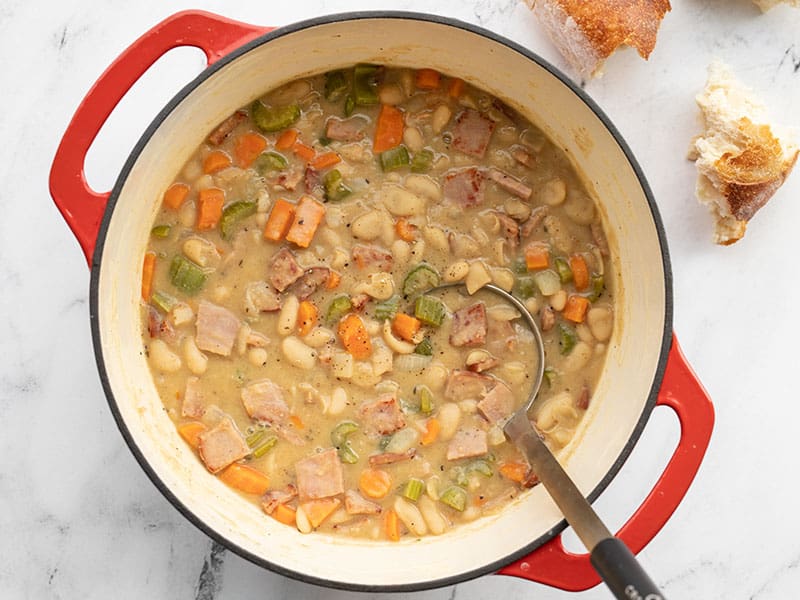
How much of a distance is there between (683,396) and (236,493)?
122 cm

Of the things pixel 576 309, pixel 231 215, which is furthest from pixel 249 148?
pixel 576 309

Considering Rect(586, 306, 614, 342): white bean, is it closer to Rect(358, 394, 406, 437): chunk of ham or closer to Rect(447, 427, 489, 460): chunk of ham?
Rect(447, 427, 489, 460): chunk of ham

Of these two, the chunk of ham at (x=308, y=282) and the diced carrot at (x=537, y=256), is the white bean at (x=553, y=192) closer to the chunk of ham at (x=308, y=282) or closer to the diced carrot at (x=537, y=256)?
the diced carrot at (x=537, y=256)

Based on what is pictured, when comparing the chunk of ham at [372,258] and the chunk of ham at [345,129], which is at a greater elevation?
the chunk of ham at [345,129]

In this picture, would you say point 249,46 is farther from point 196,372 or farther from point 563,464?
point 563,464

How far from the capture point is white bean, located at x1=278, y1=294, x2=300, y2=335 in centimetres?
270

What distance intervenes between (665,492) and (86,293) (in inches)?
65.1

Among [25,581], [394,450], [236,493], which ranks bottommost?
[25,581]

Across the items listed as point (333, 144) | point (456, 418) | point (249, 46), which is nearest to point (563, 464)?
point (456, 418)

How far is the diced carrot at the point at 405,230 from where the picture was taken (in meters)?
2.73

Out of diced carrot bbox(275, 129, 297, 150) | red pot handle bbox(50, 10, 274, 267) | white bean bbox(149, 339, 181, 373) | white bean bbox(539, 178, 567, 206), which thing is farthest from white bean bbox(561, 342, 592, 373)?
red pot handle bbox(50, 10, 274, 267)

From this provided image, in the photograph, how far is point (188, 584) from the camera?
2859 mm

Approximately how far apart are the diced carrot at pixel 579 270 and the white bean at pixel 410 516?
2.54 ft

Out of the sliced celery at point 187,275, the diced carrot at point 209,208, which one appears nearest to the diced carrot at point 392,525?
the sliced celery at point 187,275
